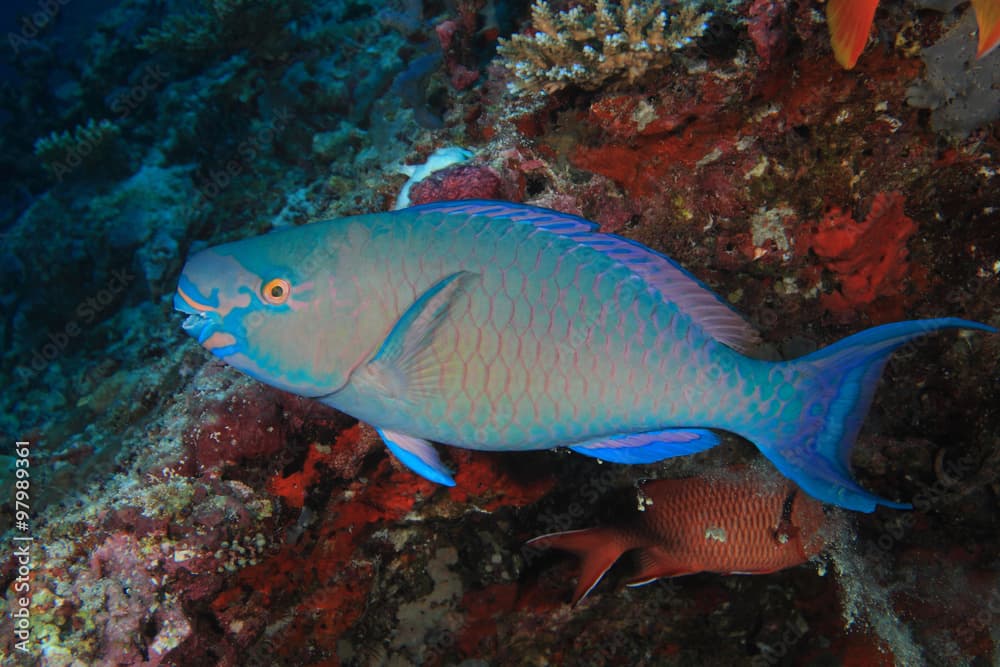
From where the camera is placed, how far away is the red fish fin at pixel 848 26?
220cm

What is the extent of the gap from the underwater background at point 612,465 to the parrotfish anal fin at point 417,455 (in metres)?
0.91

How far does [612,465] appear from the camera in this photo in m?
3.47

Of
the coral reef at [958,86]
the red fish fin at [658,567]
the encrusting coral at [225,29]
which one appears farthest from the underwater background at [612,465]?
the encrusting coral at [225,29]

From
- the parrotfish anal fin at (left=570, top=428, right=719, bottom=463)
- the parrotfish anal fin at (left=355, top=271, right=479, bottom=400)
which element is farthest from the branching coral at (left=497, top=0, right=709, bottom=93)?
the parrotfish anal fin at (left=570, top=428, right=719, bottom=463)

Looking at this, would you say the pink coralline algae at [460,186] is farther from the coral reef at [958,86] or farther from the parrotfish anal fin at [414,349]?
the coral reef at [958,86]

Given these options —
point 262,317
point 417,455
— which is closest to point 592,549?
point 417,455

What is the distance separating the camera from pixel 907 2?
8.27 feet

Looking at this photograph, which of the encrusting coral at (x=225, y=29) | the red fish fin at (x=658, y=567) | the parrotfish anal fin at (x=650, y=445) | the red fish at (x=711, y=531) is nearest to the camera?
the parrotfish anal fin at (x=650, y=445)

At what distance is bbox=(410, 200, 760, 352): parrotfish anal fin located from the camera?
182 centimetres

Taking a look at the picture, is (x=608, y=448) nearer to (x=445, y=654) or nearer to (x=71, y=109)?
(x=445, y=654)

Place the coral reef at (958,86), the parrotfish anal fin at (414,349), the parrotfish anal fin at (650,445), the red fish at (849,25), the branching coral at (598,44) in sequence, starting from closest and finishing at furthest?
the parrotfish anal fin at (414,349)
the parrotfish anal fin at (650,445)
the red fish at (849,25)
the coral reef at (958,86)
the branching coral at (598,44)

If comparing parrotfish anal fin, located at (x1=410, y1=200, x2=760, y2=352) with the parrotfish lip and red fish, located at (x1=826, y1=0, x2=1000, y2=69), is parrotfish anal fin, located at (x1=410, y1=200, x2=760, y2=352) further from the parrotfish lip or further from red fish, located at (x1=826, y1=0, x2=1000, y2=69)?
red fish, located at (x1=826, y1=0, x2=1000, y2=69)

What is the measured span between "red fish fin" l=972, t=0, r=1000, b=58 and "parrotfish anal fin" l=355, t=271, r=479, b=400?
208 cm

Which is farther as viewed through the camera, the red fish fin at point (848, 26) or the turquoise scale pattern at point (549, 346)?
the red fish fin at point (848, 26)
